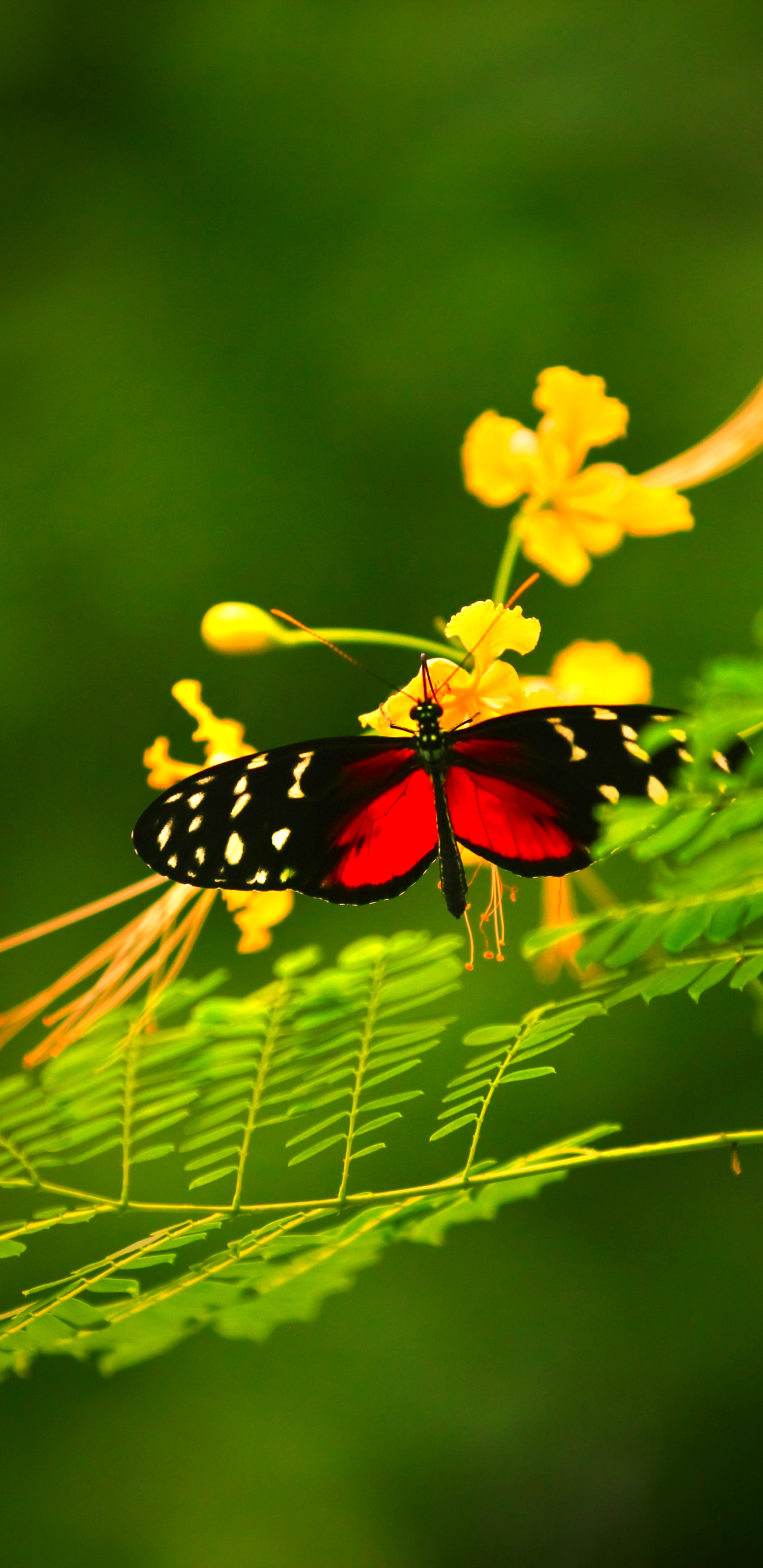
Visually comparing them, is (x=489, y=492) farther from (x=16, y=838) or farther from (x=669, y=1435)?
(x=669, y=1435)

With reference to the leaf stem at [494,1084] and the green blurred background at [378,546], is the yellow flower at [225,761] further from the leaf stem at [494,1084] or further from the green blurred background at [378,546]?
the green blurred background at [378,546]

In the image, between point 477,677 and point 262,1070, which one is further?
point 477,677

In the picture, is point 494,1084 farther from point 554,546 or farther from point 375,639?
point 554,546

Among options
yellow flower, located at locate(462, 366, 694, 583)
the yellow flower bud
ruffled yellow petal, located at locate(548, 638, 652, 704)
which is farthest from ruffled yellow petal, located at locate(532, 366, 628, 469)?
the yellow flower bud

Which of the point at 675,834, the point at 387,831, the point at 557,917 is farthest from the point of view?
the point at 557,917

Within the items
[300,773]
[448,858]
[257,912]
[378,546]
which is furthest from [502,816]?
[378,546]

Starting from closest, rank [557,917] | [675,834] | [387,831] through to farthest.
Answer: [675,834], [387,831], [557,917]

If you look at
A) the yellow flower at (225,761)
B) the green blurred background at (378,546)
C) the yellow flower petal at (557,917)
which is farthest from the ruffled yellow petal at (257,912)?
the green blurred background at (378,546)
